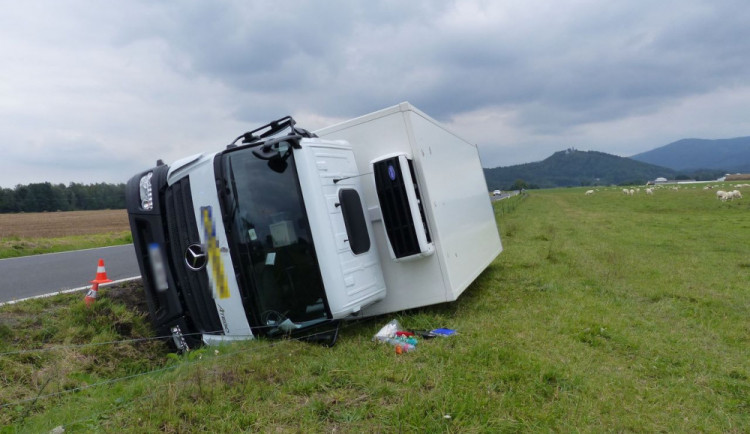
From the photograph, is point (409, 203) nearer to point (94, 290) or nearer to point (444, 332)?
point (444, 332)

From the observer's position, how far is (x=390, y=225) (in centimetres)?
472

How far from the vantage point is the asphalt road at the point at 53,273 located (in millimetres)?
6949

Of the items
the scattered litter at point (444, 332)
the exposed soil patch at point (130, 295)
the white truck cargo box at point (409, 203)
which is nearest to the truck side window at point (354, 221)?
the white truck cargo box at point (409, 203)

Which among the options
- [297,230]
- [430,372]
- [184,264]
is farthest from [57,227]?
[430,372]

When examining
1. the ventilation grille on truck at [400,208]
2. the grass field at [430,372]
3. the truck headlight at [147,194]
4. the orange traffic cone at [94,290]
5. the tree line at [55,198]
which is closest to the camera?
the grass field at [430,372]

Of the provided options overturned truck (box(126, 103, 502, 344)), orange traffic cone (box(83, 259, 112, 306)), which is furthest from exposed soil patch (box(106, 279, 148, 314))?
overturned truck (box(126, 103, 502, 344))

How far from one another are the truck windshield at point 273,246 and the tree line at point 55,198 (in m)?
41.9

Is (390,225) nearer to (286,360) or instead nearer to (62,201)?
(286,360)

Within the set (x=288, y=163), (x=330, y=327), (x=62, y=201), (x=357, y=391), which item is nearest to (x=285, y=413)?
(x=357, y=391)

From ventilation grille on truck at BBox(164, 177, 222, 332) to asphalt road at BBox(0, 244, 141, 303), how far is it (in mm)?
3442

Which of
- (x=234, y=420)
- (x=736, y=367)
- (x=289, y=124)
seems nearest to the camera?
(x=234, y=420)

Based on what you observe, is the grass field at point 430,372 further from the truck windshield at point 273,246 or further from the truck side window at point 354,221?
the truck side window at point 354,221

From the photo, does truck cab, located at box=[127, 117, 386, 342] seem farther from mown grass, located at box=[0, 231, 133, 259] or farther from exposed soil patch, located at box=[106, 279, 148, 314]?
mown grass, located at box=[0, 231, 133, 259]

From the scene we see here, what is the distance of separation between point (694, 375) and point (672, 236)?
13.2m
